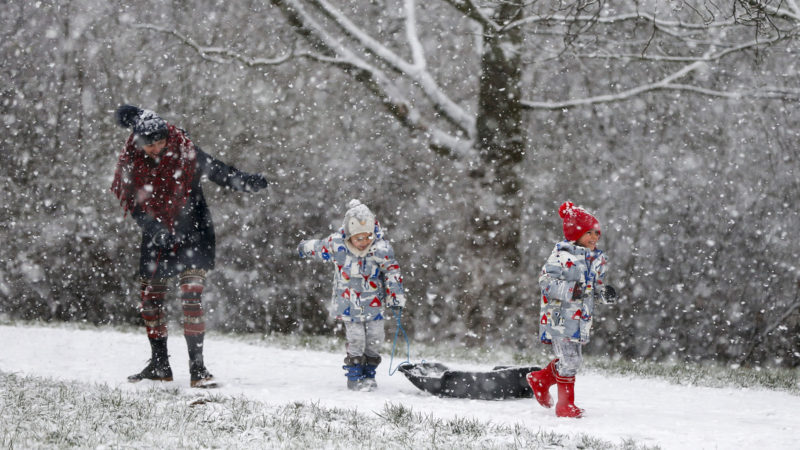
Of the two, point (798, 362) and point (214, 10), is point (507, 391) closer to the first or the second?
point (798, 362)

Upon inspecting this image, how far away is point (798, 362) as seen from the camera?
465 inches

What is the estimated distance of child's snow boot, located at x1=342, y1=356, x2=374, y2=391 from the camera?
6.29m

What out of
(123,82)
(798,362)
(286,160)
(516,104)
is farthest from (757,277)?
(123,82)

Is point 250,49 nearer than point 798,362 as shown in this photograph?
No

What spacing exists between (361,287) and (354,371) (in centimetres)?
66

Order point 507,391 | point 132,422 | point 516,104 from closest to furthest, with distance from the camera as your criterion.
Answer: point 132,422
point 507,391
point 516,104

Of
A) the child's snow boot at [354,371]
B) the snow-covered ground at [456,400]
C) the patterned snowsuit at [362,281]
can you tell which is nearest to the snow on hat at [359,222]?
the patterned snowsuit at [362,281]

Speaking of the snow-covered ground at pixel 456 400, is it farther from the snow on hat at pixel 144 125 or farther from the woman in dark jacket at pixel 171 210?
the snow on hat at pixel 144 125

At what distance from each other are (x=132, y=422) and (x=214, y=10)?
9917 millimetres

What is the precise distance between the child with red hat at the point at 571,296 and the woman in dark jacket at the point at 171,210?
2370 mm

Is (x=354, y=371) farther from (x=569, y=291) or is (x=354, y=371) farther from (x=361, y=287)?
(x=569, y=291)

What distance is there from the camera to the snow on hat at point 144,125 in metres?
6.04

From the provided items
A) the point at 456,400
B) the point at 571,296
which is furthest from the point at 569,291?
the point at 456,400

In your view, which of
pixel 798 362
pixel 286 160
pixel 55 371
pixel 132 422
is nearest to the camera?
pixel 132 422
